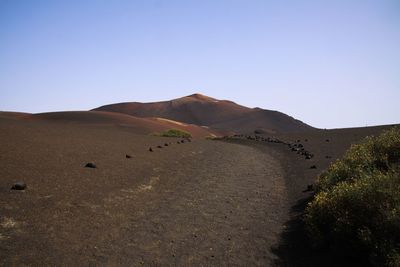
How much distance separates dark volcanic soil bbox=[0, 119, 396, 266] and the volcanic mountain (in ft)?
229

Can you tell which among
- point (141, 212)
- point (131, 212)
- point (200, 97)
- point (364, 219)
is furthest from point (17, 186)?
point (200, 97)

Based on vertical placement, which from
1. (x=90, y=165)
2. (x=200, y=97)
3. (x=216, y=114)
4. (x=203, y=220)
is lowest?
(x=203, y=220)

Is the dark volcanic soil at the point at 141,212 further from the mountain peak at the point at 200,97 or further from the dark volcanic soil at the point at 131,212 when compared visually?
the mountain peak at the point at 200,97

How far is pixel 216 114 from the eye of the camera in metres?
106

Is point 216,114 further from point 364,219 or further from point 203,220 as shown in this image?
point 364,219

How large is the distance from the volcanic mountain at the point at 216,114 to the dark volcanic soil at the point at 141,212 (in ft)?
229

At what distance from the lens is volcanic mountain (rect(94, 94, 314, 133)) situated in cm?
9131

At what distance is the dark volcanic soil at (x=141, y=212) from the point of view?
25.6 feet

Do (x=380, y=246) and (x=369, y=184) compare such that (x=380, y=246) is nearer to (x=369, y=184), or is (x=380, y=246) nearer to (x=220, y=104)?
(x=369, y=184)

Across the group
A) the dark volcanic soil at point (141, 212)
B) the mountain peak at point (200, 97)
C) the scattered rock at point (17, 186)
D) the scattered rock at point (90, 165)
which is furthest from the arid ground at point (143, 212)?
the mountain peak at point (200, 97)

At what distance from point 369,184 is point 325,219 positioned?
41.9 inches

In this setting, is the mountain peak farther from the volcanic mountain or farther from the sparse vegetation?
the sparse vegetation

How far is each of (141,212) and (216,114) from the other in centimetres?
9638

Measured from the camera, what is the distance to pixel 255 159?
886 inches
